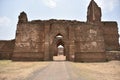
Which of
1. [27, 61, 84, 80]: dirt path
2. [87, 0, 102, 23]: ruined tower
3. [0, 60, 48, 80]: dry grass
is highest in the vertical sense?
[87, 0, 102, 23]: ruined tower

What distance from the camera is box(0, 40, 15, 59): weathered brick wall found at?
27.8 meters

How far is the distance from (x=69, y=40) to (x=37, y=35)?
447 centimetres

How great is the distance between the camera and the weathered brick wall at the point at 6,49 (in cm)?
2775

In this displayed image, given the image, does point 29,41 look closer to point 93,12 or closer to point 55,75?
point 55,75

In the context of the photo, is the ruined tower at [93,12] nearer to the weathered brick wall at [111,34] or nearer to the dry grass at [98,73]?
the weathered brick wall at [111,34]

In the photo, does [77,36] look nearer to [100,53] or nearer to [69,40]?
[69,40]

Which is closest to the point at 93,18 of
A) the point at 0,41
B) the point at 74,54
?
the point at 74,54

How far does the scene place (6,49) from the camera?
2884 cm

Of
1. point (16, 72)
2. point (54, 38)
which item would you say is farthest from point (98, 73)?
point (54, 38)

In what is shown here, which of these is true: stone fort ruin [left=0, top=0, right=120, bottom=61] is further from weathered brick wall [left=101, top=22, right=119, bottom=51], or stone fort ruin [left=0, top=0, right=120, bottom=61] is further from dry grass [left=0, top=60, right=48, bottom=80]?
weathered brick wall [left=101, top=22, right=119, bottom=51]

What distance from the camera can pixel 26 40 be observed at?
2280 cm

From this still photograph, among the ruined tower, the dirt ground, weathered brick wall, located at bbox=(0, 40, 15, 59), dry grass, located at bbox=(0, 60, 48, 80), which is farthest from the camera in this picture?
the ruined tower

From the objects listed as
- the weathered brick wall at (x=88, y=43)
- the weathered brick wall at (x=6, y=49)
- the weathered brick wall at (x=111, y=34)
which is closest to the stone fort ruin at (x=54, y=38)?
the weathered brick wall at (x=88, y=43)

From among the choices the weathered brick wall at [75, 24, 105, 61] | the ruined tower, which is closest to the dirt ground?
the weathered brick wall at [75, 24, 105, 61]
